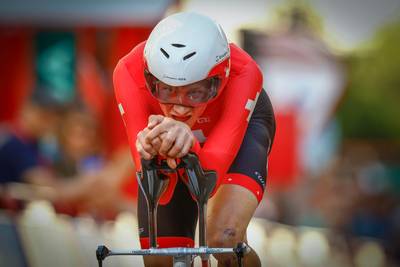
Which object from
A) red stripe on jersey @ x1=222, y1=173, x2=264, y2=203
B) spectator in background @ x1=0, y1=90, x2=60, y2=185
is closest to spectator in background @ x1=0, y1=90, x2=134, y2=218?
spectator in background @ x1=0, y1=90, x2=60, y2=185

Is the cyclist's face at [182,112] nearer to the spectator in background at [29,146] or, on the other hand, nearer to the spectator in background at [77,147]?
the spectator in background at [29,146]

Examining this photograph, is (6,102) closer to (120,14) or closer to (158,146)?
(120,14)

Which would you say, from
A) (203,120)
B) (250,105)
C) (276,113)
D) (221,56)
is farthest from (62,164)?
(221,56)

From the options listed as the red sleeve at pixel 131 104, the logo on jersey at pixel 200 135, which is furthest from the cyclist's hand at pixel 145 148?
the logo on jersey at pixel 200 135

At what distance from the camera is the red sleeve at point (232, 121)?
7355 mm

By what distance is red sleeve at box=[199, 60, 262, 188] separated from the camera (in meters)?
7.36

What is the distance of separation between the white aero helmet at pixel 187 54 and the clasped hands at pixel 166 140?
1.32 feet

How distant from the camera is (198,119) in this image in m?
8.01

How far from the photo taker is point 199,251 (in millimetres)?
6730

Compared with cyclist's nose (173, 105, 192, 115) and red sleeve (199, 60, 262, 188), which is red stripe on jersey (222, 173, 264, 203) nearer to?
red sleeve (199, 60, 262, 188)

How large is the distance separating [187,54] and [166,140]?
648 millimetres

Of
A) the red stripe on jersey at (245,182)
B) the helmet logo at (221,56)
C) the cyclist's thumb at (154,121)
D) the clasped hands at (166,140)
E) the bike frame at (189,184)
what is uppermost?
the helmet logo at (221,56)

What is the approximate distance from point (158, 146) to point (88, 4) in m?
8.83

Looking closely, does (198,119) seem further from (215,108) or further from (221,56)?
(221,56)
